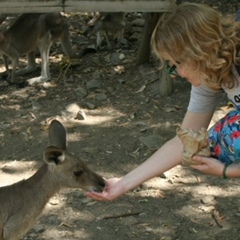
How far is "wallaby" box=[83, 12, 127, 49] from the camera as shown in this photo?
652cm

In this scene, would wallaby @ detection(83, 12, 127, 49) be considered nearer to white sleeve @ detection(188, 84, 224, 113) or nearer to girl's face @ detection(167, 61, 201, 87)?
white sleeve @ detection(188, 84, 224, 113)

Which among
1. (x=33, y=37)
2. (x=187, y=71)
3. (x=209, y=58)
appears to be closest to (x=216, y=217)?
(x=187, y=71)

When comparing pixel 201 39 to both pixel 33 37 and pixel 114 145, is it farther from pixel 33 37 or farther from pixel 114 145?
pixel 33 37

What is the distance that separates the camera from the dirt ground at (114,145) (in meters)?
3.66

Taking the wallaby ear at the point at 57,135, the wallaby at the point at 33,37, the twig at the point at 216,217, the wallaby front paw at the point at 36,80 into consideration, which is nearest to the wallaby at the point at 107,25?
the wallaby at the point at 33,37

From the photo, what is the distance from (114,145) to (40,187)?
1272mm

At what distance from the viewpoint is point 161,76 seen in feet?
17.3

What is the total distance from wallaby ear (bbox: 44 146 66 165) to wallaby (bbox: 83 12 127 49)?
3.43 meters

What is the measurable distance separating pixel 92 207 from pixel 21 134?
48.8 inches

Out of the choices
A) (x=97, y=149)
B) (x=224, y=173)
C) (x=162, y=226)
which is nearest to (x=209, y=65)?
(x=224, y=173)

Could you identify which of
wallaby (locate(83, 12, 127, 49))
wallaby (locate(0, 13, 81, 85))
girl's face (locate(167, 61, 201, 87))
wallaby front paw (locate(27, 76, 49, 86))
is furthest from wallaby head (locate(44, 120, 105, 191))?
wallaby (locate(83, 12, 127, 49))

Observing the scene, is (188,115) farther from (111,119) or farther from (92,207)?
(111,119)

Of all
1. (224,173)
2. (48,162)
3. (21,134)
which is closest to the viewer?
(224,173)

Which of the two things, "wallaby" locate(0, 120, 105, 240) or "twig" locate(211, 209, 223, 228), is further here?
"twig" locate(211, 209, 223, 228)
